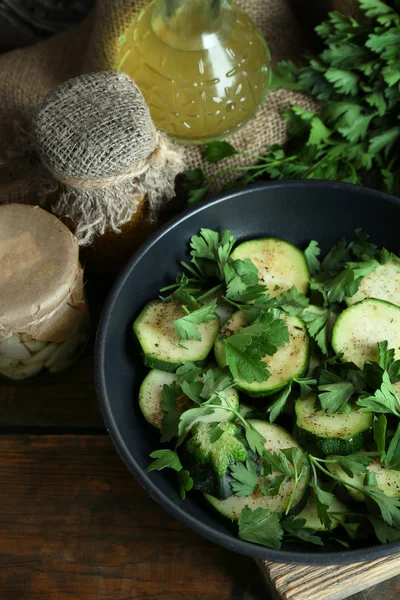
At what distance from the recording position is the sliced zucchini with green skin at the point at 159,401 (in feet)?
3.50

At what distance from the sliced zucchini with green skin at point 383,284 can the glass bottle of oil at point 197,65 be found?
0.41m

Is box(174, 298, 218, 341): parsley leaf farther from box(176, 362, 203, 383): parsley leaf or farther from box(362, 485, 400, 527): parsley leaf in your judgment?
box(362, 485, 400, 527): parsley leaf

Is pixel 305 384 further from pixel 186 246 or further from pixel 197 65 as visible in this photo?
pixel 197 65

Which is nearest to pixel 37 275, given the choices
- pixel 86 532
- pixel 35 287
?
pixel 35 287

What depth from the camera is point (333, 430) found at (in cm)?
104

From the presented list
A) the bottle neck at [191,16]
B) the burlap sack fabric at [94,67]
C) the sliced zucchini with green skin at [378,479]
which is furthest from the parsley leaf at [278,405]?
the bottle neck at [191,16]

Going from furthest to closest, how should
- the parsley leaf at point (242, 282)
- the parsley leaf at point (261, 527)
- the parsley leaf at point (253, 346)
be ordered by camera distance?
the parsley leaf at point (242, 282) → the parsley leaf at point (253, 346) → the parsley leaf at point (261, 527)

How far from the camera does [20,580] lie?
45.6 inches

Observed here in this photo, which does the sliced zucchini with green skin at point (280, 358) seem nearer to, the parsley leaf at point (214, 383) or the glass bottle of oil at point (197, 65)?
the parsley leaf at point (214, 383)

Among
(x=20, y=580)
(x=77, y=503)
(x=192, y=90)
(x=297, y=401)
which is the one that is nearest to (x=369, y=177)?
(x=192, y=90)

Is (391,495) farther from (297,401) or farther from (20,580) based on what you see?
(20,580)

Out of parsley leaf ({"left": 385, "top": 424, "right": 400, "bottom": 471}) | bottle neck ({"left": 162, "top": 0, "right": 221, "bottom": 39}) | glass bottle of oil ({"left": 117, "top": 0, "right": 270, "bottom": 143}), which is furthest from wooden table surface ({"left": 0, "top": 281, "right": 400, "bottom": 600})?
bottle neck ({"left": 162, "top": 0, "right": 221, "bottom": 39})

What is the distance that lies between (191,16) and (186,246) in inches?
16.1

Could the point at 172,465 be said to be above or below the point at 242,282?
below
